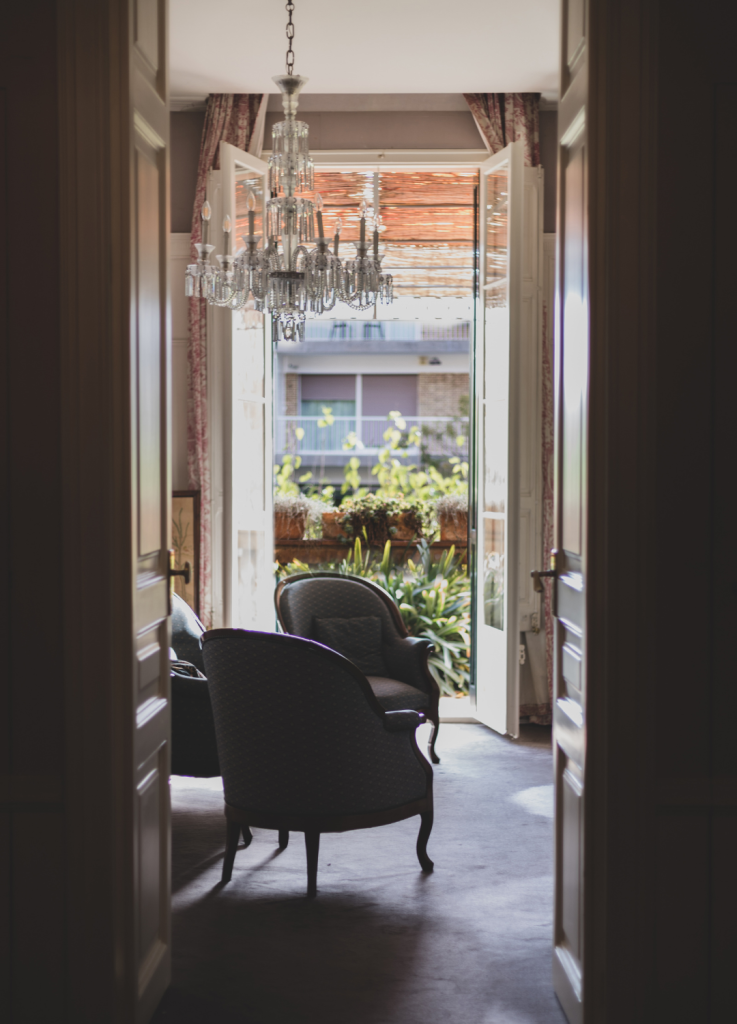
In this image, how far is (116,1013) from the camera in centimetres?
197

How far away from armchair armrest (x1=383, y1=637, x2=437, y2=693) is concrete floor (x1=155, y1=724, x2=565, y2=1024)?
21.3 inches

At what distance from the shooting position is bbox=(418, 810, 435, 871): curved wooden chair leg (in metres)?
3.23

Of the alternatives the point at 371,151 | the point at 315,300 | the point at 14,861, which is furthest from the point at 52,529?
the point at 371,151

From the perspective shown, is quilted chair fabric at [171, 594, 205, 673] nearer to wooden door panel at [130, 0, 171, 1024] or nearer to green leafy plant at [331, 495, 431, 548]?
wooden door panel at [130, 0, 171, 1024]

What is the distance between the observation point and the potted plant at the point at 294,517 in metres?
6.56

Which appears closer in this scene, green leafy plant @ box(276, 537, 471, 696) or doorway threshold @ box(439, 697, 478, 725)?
doorway threshold @ box(439, 697, 478, 725)

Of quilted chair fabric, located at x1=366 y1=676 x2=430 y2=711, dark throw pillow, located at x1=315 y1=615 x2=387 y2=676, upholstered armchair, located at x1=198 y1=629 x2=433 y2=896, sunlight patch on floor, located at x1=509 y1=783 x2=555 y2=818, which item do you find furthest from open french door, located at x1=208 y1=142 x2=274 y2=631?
upholstered armchair, located at x1=198 y1=629 x2=433 y2=896

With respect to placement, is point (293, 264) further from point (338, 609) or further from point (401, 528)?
point (401, 528)

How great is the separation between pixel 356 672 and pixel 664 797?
3.93ft

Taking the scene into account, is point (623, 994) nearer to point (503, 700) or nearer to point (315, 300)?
point (315, 300)

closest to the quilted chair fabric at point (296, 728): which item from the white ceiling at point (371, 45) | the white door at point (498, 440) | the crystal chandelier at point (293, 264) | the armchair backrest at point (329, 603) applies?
the crystal chandelier at point (293, 264)

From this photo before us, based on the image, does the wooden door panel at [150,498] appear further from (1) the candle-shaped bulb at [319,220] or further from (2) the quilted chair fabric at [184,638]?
(2) the quilted chair fabric at [184,638]

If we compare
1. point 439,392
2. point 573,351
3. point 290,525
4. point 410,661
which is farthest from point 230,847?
point 439,392

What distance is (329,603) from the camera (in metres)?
4.62
